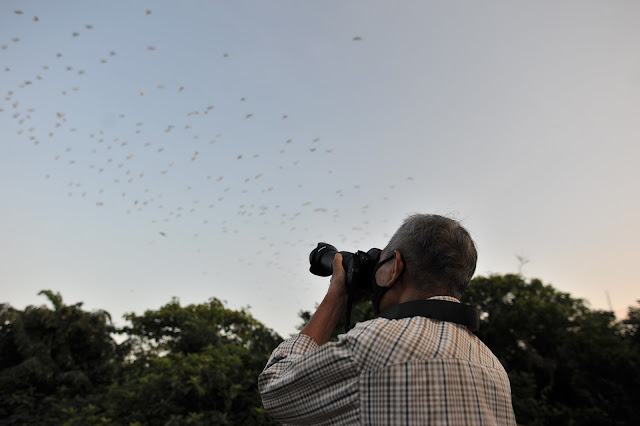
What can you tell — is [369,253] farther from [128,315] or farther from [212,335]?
[128,315]

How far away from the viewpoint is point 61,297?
15766 mm

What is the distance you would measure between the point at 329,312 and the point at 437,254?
49 cm

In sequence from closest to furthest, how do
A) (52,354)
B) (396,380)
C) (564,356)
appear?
(396,380)
(564,356)
(52,354)

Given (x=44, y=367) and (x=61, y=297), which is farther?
(x=61, y=297)

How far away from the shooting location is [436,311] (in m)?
1.53

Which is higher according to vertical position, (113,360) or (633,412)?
(113,360)

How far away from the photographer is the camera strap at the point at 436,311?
1.53m

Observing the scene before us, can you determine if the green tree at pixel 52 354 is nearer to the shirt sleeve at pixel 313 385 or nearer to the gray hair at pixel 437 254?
the shirt sleeve at pixel 313 385

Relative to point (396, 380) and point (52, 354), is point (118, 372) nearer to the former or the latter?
point (52, 354)

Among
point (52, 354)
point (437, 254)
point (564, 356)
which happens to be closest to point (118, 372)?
point (52, 354)

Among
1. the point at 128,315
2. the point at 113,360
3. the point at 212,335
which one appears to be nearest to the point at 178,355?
the point at 212,335

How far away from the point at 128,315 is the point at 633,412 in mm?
20016

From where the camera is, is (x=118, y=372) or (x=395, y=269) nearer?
(x=395, y=269)

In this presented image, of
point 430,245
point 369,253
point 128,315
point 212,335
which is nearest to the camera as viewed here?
point 430,245
